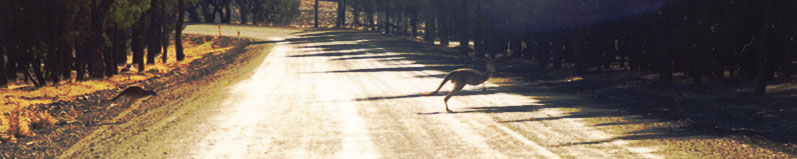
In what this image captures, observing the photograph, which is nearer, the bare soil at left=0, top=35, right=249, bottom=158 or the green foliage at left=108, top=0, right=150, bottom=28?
the bare soil at left=0, top=35, right=249, bottom=158

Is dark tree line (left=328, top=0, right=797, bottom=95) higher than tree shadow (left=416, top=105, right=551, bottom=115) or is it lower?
higher

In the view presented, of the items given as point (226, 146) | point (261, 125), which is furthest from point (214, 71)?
point (226, 146)

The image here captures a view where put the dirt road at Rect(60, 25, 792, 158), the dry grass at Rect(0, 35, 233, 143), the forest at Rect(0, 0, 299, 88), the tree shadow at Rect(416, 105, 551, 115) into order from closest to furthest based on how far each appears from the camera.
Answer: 1. the dirt road at Rect(60, 25, 792, 158)
2. the dry grass at Rect(0, 35, 233, 143)
3. the tree shadow at Rect(416, 105, 551, 115)
4. the forest at Rect(0, 0, 299, 88)

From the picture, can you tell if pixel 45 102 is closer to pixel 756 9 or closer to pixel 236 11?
pixel 756 9

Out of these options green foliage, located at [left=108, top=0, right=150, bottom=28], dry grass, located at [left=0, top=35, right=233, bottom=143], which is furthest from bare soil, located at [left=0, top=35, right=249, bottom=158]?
green foliage, located at [left=108, top=0, right=150, bottom=28]

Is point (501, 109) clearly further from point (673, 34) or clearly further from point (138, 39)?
point (138, 39)

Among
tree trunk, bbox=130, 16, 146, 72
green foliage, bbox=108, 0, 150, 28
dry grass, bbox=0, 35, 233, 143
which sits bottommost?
dry grass, bbox=0, 35, 233, 143

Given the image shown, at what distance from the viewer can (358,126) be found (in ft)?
52.5

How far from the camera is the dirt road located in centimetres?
1276

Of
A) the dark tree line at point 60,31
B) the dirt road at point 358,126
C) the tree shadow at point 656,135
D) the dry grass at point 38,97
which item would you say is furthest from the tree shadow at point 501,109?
the dark tree line at point 60,31

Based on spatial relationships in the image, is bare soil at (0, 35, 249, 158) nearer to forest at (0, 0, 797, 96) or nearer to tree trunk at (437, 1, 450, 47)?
forest at (0, 0, 797, 96)

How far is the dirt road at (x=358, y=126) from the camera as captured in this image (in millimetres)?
12758

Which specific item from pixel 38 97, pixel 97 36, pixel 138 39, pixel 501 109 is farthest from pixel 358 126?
pixel 138 39

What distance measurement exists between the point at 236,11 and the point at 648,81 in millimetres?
139032
